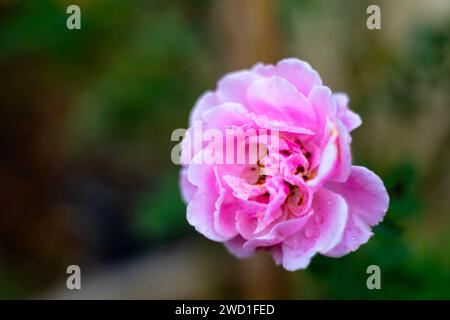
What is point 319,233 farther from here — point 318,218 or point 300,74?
point 300,74

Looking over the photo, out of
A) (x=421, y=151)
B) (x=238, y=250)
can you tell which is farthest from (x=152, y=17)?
(x=238, y=250)

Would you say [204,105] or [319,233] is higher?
[204,105]

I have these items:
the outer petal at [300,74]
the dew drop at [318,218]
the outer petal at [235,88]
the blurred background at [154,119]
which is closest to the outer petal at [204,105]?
the outer petal at [235,88]

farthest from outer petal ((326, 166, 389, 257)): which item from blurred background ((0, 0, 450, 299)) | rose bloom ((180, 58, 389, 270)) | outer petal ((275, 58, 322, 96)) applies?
blurred background ((0, 0, 450, 299))

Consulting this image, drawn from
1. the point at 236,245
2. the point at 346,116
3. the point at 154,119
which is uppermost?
the point at 154,119

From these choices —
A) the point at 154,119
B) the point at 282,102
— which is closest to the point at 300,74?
the point at 282,102

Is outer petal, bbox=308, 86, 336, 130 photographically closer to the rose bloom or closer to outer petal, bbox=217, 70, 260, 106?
the rose bloom
